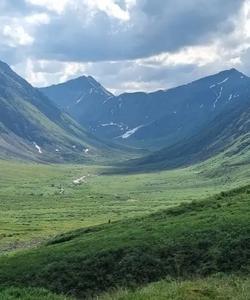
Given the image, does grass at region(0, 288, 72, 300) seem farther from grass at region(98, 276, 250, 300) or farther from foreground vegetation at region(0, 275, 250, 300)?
grass at region(98, 276, 250, 300)

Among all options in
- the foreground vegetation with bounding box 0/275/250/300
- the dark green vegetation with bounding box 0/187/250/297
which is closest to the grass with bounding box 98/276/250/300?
the foreground vegetation with bounding box 0/275/250/300

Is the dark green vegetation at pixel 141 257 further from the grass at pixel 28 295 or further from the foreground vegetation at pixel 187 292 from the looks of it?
the grass at pixel 28 295

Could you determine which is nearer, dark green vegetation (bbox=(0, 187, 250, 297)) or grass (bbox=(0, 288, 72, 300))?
grass (bbox=(0, 288, 72, 300))

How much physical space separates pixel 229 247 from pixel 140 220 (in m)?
17.0

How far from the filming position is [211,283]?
3006cm

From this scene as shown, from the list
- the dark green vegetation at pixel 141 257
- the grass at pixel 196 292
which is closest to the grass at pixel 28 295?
the grass at pixel 196 292

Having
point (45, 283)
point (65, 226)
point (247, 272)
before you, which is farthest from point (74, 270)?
point (65, 226)

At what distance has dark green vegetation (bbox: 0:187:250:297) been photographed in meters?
37.2

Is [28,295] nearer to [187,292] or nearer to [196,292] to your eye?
[187,292]

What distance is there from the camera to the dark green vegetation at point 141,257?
3722 cm

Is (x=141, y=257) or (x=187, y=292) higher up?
(x=141, y=257)

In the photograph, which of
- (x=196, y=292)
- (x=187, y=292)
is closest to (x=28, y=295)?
(x=187, y=292)

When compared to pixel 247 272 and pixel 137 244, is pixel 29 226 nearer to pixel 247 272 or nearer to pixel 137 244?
pixel 137 244

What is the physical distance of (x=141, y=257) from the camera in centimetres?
3931
